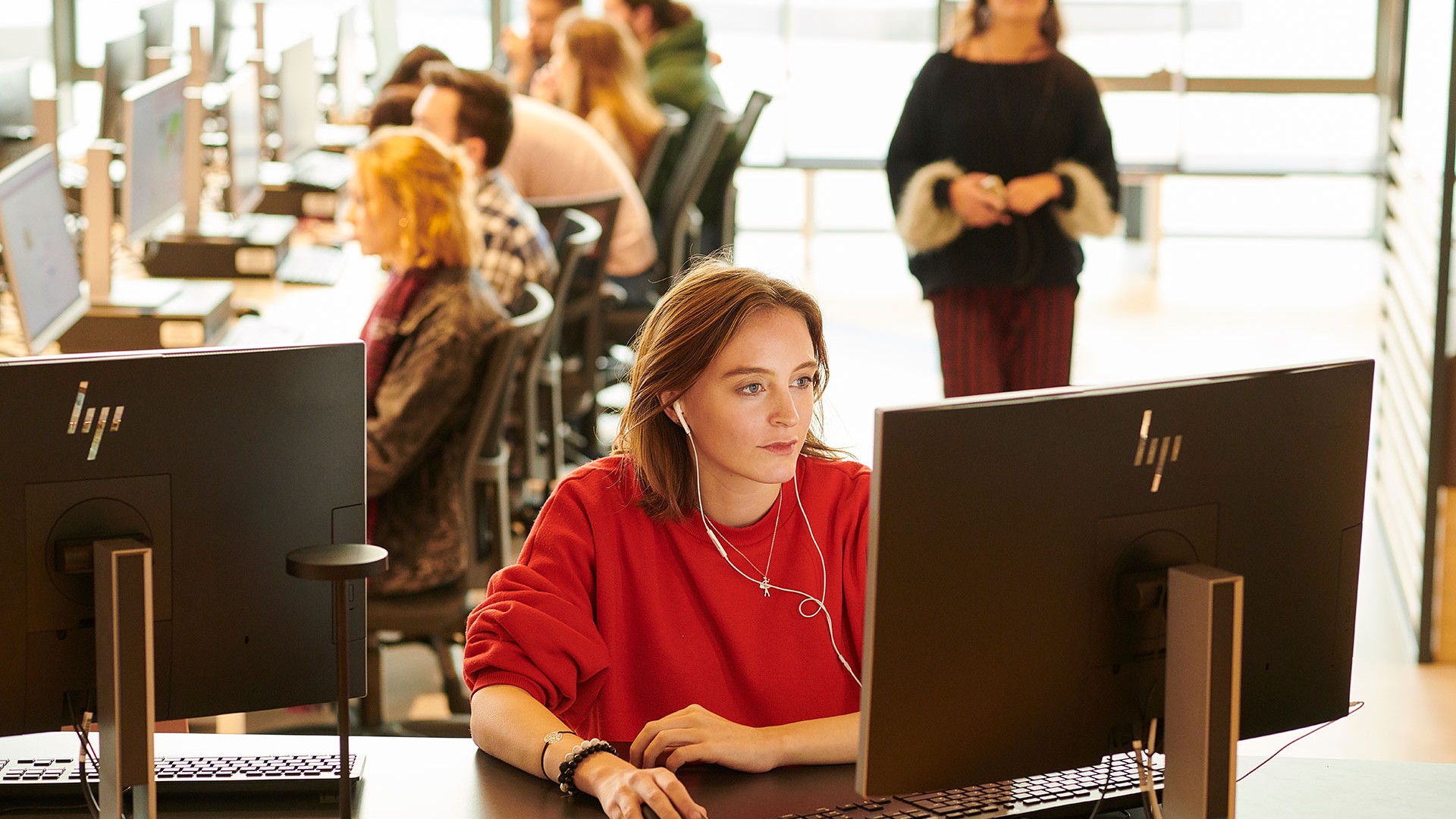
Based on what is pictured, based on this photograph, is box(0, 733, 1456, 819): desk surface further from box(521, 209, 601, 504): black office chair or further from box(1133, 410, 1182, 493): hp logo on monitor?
box(521, 209, 601, 504): black office chair

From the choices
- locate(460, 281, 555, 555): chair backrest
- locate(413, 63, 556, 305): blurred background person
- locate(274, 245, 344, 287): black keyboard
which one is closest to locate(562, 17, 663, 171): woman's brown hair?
locate(274, 245, 344, 287): black keyboard

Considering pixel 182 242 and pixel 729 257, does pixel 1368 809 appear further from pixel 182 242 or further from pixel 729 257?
pixel 182 242

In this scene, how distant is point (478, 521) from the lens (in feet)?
8.73

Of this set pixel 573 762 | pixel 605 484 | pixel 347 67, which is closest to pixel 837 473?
pixel 605 484

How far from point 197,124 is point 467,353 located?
2071mm

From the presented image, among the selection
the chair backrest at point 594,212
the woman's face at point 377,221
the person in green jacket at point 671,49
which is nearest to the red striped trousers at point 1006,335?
the chair backrest at point 594,212

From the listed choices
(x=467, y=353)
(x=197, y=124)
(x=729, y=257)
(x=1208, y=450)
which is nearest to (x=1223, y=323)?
(x=197, y=124)

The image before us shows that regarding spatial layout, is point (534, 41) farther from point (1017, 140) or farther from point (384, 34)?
point (1017, 140)

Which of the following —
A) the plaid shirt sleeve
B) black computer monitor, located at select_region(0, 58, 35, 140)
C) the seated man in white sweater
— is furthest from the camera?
black computer monitor, located at select_region(0, 58, 35, 140)

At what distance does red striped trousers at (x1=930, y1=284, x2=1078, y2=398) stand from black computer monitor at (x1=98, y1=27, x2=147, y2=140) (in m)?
3.56

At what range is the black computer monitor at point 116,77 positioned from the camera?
5.55 m

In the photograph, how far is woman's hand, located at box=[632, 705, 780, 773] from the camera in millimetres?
1407

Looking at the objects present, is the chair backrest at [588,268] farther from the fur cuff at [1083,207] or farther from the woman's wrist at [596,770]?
the woman's wrist at [596,770]

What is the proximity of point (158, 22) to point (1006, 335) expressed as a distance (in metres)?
4.81
